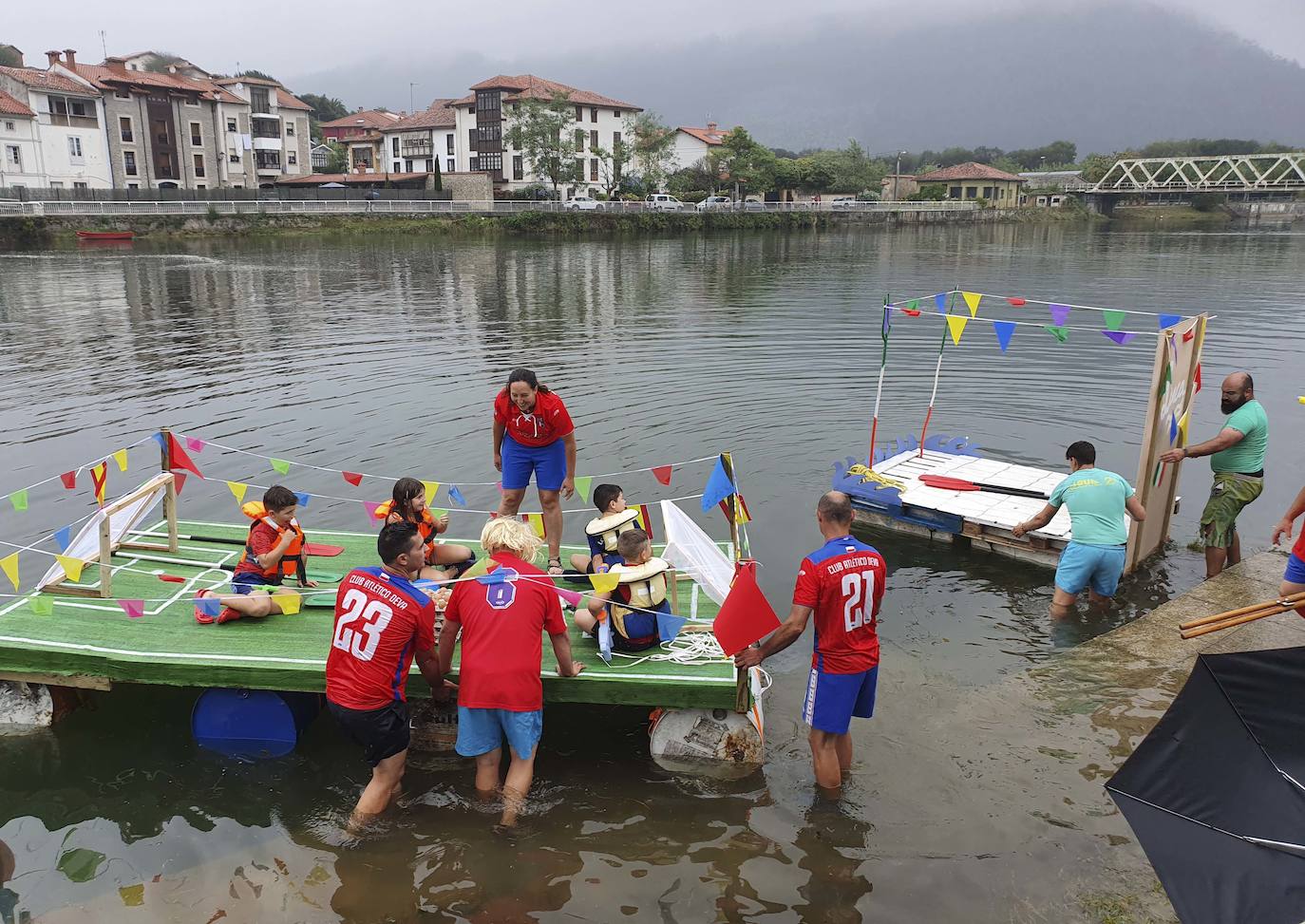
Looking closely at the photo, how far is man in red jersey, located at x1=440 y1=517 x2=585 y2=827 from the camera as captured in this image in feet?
A: 20.4

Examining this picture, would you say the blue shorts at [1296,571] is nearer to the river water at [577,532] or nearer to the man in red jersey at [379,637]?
the river water at [577,532]

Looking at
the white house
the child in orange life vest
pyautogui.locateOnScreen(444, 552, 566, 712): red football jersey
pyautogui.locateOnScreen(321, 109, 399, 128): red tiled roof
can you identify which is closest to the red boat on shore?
the white house

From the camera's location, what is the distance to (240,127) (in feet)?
300

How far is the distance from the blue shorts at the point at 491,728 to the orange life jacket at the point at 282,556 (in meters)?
2.86

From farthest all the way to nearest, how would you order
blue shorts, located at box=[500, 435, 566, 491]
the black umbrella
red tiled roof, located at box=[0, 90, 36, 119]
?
red tiled roof, located at box=[0, 90, 36, 119] < blue shorts, located at box=[500, 435, 566, 491] < the black umbrella

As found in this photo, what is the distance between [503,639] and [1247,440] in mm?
8644

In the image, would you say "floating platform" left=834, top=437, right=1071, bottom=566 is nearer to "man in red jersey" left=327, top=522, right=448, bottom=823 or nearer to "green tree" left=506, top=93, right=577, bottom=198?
"man in red jersey" left=327, top=522, right=448, bottom=823

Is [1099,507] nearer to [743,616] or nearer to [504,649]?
[743,616]

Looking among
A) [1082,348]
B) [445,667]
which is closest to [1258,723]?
[445,667]

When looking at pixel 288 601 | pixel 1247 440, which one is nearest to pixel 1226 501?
pixel 1247 440

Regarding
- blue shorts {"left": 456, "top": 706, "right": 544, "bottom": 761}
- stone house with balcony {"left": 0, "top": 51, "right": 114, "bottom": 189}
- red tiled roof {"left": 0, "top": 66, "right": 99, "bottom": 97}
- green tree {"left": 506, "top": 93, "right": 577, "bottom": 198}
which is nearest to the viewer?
blue shorts {"left": 456, "top": 706, "right": 544, "bottom": 761}

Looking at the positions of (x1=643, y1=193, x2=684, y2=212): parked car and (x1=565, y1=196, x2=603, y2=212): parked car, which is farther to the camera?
(x1=643, y1=193, x2=684, y2=212): parked car

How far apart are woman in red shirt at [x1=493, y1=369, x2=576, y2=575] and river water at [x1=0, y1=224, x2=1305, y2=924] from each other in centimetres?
210

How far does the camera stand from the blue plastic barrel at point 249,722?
7336 mm
